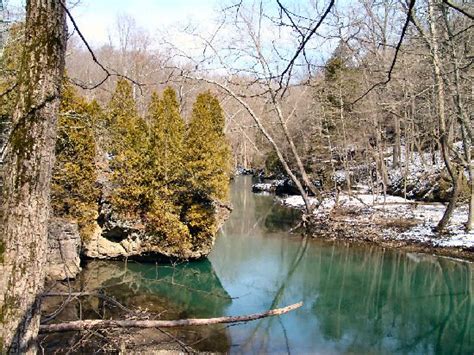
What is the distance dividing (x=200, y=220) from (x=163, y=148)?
8.25 ft

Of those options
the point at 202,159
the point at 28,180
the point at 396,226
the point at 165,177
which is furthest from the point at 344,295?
the point at 28,180

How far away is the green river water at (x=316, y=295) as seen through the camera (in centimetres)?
804

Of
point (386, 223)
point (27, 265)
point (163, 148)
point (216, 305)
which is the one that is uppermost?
point (163, 148)

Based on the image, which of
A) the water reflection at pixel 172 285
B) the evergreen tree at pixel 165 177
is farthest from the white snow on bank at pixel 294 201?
the evergreen tree at pixel 165 177

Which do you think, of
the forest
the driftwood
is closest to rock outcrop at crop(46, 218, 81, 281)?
the forest

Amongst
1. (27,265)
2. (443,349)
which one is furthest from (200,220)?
(27,265)

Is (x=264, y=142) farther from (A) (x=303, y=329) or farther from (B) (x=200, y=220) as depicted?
(A) (x=303, y=329)

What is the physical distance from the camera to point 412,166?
2542 centimetres

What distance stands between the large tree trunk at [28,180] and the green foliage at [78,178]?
11364mm

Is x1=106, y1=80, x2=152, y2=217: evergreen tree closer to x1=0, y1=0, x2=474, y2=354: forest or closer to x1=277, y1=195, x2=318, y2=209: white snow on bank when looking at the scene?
x1=0, y1=0, x2=474, y2=354: forest

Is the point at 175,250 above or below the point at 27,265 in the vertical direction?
below

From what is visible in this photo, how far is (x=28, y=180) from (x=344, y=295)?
34.0 feet

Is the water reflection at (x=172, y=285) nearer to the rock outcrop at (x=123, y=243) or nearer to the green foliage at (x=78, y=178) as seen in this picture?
the rock outcrop at (x=123, y=243)

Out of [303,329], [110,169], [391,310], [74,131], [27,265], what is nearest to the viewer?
[27,265]
